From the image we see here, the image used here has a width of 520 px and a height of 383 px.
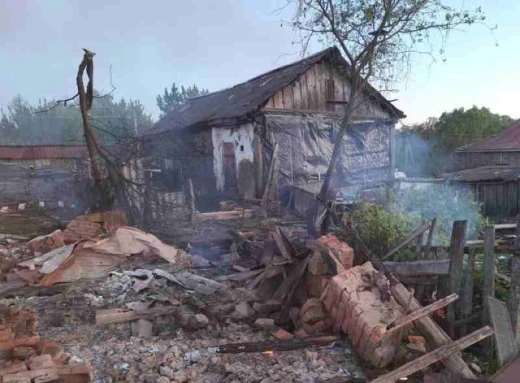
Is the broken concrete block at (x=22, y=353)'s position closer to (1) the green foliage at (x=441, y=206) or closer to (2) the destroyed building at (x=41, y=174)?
(1) the green foliage at (x=441, y=206)

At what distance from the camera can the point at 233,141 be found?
583 inches

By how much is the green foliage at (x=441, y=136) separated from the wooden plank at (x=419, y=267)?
20.6 metres

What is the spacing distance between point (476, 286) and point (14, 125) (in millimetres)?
56016

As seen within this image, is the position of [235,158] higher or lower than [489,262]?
higher

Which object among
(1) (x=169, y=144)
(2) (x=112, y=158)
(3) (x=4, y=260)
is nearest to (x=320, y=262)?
(3) (x=4, y=260)

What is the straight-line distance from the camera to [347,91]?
15984 mm

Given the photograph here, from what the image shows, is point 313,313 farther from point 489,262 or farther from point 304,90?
point 304,90

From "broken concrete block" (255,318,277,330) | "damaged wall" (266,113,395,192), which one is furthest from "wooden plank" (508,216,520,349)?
"damaged wall" (266,113,395,192)

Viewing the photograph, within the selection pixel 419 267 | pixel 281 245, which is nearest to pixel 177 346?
pixel 281 245

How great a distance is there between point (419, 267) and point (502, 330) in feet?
3.49

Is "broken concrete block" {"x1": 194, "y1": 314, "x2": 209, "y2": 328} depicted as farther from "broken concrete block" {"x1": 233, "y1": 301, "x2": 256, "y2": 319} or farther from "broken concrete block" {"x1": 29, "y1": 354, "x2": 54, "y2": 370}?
"broken concrete block" {"x1": 29, "y1": 354, "x2": 54, "y2": 370}

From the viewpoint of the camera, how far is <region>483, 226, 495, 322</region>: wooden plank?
13.6 feet

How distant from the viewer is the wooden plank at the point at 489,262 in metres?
4.16

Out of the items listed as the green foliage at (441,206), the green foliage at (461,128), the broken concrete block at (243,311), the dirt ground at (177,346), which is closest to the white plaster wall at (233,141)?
the green foliage at (441,206)
